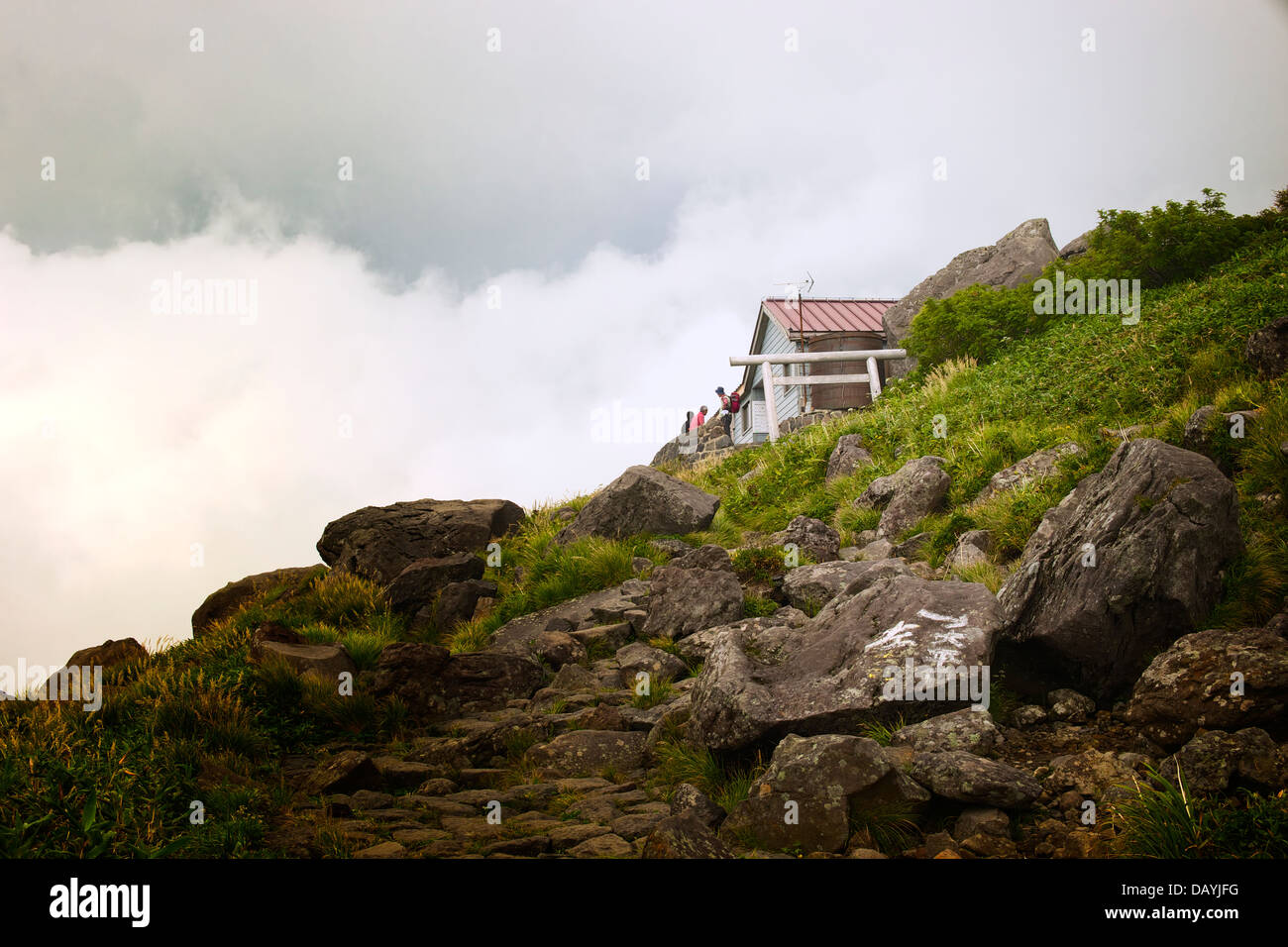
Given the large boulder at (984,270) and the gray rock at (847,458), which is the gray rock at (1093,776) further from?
the large boulder at (984,270)

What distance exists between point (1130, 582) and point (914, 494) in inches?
259

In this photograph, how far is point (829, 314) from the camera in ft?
118

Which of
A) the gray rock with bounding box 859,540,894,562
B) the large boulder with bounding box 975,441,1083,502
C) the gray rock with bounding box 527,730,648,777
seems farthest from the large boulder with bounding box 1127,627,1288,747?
the gray rock with bounding box 859,540,894,562

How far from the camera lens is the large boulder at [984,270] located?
90.4 feet

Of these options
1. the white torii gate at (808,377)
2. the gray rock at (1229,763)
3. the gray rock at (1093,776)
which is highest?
the white torii gate at (808,377)

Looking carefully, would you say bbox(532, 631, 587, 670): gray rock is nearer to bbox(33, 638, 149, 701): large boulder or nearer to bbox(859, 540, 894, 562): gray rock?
bbox(859, 540, 894, 562): gray rock

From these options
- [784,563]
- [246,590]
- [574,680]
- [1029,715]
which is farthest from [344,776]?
[246,590]

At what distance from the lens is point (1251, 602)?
271 inches

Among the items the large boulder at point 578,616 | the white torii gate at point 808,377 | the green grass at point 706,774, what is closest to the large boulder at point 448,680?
the large boulder at point 578,616

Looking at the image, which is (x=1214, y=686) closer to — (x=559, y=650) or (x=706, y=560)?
(x=706, y=560)

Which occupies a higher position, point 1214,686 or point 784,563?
point 784,563

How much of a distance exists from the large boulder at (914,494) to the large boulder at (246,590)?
11188 millimetres
